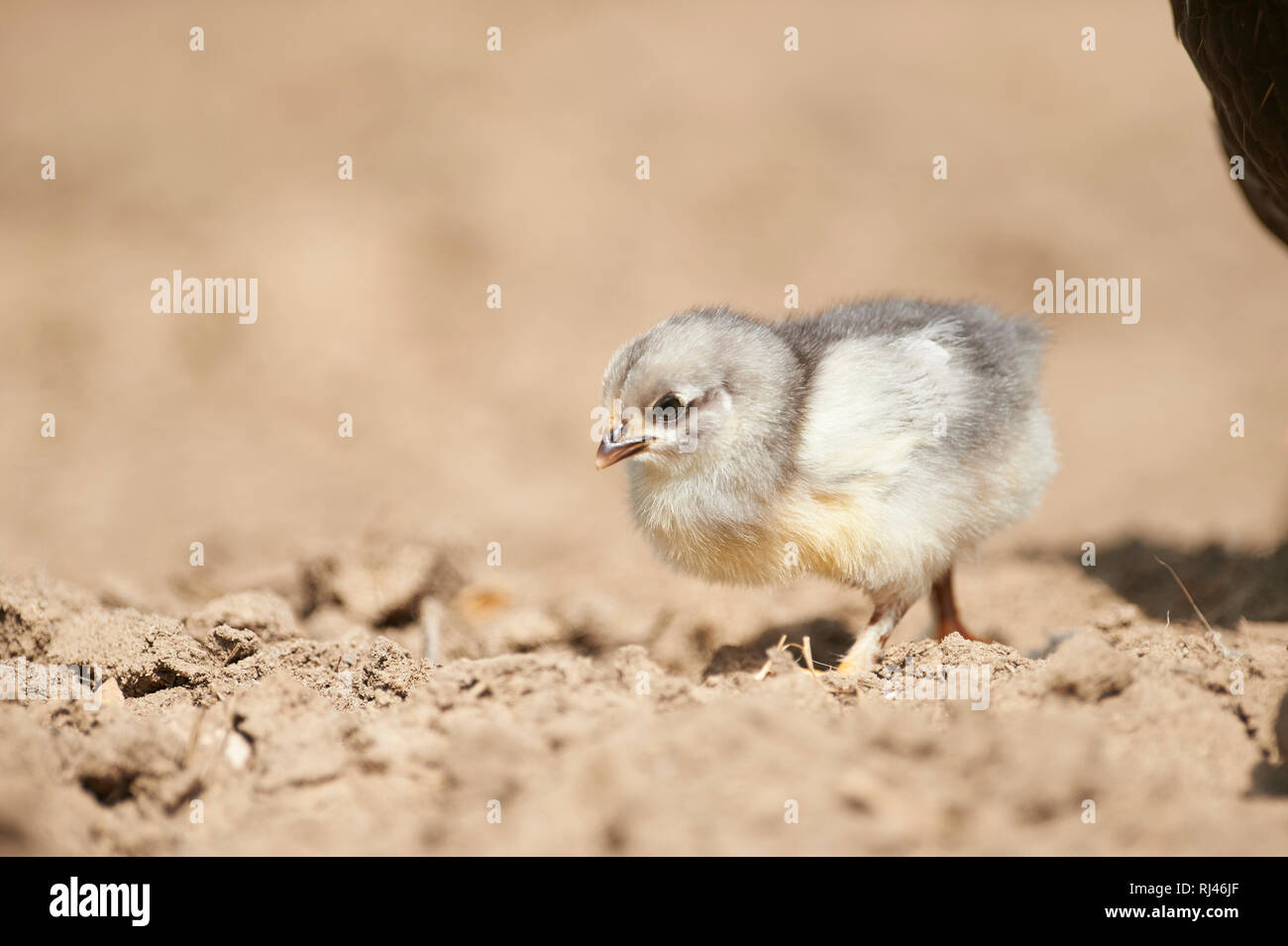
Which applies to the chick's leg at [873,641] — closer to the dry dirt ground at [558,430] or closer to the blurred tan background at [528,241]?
the dry dirt ground at [558,430]

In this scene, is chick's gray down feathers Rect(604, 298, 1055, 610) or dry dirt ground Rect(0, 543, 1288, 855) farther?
chick's gray down feathers Rect(604, 298, 1055, 610)

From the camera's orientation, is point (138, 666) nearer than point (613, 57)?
Yes

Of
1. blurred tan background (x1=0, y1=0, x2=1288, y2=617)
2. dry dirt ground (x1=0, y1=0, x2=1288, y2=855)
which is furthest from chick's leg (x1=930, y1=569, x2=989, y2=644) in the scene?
blurred tan background (x1=0, y1=0, x2=1288, y2=617)

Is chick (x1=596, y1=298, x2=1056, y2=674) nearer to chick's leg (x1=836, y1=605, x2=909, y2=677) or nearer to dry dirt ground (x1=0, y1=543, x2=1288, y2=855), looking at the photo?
chick's leg (x1=836, y1=605, x2=909, y2=677)

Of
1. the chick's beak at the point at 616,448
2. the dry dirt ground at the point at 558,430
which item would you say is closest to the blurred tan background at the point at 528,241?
the dry dirt ground at the point at 558,430

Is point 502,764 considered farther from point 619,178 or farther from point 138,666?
point 619,178

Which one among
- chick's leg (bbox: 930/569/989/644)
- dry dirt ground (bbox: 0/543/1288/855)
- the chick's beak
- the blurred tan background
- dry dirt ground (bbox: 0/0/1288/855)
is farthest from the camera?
the blurred tan background

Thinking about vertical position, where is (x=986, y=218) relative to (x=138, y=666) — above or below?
above
